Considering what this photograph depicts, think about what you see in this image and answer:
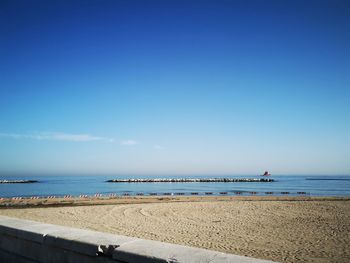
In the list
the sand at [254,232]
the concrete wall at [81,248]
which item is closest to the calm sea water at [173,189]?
the sand at [254,232]

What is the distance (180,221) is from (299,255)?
6813 millimetres

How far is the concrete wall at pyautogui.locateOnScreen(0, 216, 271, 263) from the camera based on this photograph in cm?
231

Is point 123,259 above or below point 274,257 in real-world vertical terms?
above

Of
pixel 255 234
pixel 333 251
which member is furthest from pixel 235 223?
pixel 333 251

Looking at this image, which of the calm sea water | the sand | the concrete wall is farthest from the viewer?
the calm sea water

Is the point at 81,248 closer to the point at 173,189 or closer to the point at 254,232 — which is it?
the point at 254,232

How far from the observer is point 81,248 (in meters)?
2.77

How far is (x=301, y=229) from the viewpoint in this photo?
1181 cm

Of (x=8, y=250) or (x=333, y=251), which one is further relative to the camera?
(x=333, y=251)

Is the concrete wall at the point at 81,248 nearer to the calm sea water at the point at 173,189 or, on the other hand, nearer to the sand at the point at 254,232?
the sand at the point at 254,232

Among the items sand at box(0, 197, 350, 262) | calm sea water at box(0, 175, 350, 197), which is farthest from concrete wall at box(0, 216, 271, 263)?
calm sea water at box(0, 175, 350, 197)

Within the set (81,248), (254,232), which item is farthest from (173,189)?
(81,248)

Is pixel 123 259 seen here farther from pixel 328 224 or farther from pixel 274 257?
pixel 328 224

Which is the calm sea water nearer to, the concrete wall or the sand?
the sand
